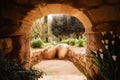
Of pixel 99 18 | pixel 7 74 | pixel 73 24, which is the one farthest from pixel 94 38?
pixel 73 24

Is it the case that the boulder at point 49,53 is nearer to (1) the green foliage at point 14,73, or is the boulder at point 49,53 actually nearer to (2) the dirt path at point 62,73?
(2) the dirt path at point 62,73

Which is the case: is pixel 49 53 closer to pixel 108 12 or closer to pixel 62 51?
pixel 62 51

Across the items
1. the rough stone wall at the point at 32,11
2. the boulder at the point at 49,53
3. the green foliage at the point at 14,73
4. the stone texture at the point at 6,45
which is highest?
the rough stone wall at the point at 32,11

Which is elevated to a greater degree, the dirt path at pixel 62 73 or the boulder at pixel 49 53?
the boulder at pixel 49 53

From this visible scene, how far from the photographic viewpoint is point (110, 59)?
1.97m

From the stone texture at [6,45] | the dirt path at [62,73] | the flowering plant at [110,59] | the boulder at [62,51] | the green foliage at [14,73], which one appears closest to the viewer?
the green foliage at [14,73]

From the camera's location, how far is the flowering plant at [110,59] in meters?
1.93

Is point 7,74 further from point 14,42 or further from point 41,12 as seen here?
point 41,12

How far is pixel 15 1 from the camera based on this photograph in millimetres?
2283

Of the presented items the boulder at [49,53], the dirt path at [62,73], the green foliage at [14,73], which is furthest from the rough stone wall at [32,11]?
the boulder at [49,53]

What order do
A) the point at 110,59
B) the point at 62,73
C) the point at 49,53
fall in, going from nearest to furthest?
the point at 110,59 → the point at 62,73 → the point at 49,53

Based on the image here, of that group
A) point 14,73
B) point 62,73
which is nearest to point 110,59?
point 14,73

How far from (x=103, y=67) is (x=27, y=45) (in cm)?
131

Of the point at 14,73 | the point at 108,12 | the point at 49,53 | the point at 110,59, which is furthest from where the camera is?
the point at 49,53
